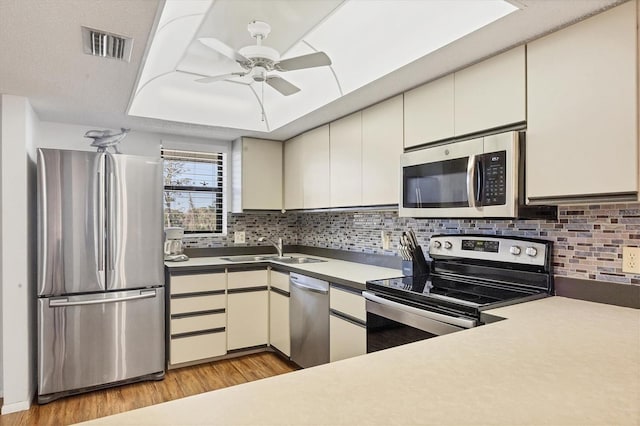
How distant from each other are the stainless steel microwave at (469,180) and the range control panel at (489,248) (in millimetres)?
192

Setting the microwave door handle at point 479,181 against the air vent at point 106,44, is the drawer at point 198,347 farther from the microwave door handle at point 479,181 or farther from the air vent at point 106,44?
the microwave door handle at point 479,181

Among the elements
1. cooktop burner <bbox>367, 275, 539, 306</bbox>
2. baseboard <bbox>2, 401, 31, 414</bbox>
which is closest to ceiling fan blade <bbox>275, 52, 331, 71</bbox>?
cooktop burner <bbox>367, 275, 539, 306</bbox>

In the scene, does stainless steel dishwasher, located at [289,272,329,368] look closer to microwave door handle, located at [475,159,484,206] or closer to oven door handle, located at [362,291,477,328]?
oven door handle, located at [362,291,477,328]

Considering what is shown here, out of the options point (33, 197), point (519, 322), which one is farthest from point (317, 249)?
point (519, 322)

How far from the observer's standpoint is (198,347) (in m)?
3.33

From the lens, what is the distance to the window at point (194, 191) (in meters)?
3.93

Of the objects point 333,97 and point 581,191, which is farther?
point 333,97

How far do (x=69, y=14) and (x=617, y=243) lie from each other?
2.60 m

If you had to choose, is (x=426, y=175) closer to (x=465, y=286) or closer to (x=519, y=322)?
(x=465, y=286)

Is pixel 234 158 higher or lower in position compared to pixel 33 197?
higher

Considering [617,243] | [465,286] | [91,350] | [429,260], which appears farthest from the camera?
[91,350]

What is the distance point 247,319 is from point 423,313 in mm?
2063

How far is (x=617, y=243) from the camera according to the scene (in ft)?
5.72

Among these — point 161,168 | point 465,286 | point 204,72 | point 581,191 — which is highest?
point 204,72
